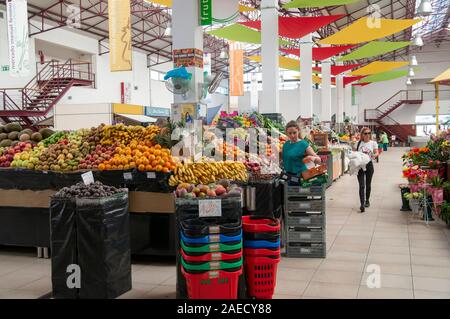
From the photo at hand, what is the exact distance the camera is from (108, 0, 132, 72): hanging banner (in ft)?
31.4

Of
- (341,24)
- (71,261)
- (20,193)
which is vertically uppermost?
(341,24)

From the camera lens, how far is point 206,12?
22.7 feet

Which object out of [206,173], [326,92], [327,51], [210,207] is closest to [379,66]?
[326,92]

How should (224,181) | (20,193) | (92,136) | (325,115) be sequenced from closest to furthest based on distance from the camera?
(224,181)
(20,193)
(92,136)
(325,115)

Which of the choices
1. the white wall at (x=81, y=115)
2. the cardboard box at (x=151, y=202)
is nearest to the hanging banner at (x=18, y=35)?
the white wall at (x=81, y=115)

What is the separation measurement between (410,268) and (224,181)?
2083 millimetres

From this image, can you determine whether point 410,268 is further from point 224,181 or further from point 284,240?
point 224,181

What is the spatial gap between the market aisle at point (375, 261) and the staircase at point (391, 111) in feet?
91.8

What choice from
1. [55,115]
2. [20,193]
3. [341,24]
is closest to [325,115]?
[341,24]

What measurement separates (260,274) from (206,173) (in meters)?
1.58

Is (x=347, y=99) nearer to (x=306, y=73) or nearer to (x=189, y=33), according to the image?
(x=306, y=73)

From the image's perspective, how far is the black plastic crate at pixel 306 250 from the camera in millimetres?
4980

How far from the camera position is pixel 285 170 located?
5.43 metres

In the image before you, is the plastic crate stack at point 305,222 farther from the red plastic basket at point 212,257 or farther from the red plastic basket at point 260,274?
the red plastic basket at point 212,257
